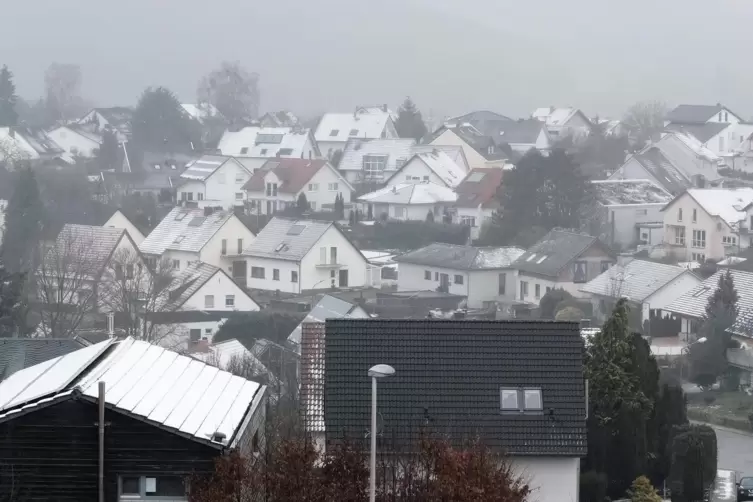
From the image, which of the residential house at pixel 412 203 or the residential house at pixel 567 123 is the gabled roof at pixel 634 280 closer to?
the residential house at pixel 412 203

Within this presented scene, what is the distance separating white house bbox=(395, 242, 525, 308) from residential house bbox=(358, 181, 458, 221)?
10061mm

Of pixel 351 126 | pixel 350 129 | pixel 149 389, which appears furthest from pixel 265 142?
pixel 149 389

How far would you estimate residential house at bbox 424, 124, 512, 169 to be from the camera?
61531 mm

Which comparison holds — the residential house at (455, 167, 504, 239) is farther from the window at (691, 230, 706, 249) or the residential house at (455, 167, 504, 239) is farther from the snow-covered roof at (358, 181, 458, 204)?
the window at (691, 230, 706, 249)

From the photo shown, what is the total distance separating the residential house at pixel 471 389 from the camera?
12.0m

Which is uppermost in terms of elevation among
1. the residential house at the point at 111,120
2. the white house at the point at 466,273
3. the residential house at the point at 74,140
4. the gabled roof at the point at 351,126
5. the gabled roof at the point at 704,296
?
the residential house at the point at 111,120

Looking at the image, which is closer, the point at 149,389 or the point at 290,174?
the point at 149,389

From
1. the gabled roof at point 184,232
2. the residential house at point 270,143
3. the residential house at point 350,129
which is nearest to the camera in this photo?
the gabled roof at point 184,232

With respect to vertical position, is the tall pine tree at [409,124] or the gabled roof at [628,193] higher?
the tall pine tree at [409,124]

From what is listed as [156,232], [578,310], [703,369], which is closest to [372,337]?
[703,369]

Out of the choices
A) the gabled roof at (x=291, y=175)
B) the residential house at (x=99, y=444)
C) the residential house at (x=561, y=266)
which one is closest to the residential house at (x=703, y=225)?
the residential house at (x=561, y=266)

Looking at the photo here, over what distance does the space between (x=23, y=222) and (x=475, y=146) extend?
2737 cm

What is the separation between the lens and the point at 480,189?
48.7 m

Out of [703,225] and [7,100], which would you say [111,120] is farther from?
[703,225]
